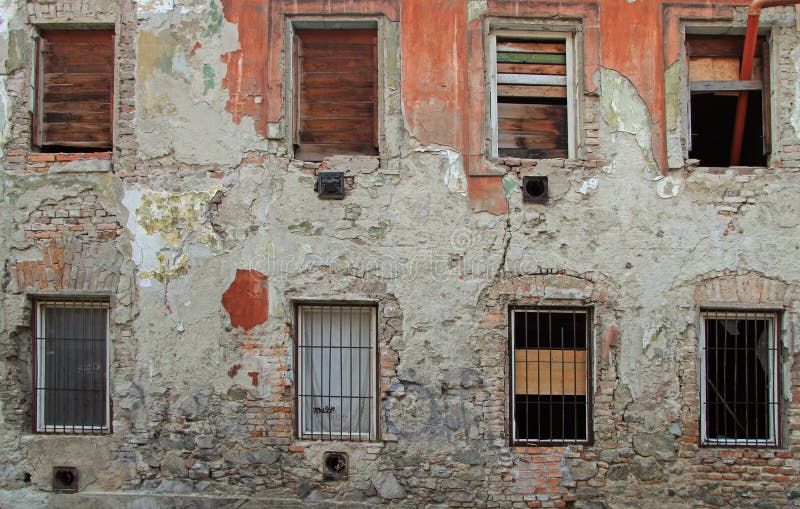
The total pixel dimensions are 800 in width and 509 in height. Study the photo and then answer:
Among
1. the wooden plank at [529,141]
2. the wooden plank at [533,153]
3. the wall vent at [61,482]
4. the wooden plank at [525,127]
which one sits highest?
the wooden plank at [525,127]

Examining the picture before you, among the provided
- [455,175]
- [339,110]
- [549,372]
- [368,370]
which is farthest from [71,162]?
[549,372]

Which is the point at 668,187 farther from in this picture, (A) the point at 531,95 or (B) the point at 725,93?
(A) the point at 531,95

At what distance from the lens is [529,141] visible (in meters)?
6.48

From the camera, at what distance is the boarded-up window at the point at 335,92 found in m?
6.52

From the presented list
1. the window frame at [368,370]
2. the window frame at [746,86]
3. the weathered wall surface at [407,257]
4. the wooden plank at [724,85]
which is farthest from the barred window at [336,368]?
the wooden plank at [724,85]

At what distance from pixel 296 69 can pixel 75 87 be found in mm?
2237

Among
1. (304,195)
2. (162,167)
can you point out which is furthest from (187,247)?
(304,195)

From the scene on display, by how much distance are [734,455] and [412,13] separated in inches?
201

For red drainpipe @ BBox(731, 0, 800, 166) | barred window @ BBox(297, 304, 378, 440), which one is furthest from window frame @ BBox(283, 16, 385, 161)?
red drainpipe @ BBox(731, 0, 800, 166)

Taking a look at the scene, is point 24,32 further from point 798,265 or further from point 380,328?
point 798,265

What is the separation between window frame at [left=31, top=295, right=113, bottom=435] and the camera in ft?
21.0

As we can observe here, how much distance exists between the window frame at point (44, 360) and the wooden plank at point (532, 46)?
Result: 4.59 meters

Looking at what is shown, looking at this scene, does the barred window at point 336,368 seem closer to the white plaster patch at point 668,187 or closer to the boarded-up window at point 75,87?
the boarded-up window at point 75,87

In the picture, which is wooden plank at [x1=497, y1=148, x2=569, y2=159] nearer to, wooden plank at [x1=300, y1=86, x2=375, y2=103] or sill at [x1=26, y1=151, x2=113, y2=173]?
wooden plank at [x1=300, y1=86, x2=375, y2=103]
